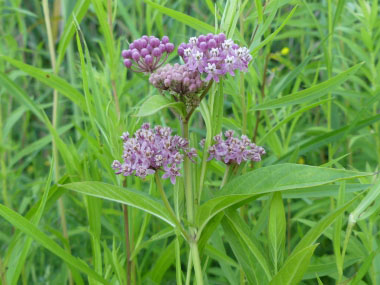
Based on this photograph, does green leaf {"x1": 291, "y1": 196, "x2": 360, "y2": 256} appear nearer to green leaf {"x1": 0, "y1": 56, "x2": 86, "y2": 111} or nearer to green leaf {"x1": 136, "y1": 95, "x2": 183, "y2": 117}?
green leaf {"x1": 136, "y1": 95, "x2": 183, "y2": 117}

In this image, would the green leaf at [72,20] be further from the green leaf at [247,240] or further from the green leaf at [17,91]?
the green leaf at [247,240]

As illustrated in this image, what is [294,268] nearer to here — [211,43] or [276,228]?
[276,228]

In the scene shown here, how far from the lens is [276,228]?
0.91m

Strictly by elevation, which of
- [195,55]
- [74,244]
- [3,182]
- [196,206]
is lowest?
[74,244]

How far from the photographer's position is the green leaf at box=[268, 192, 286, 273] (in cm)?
90

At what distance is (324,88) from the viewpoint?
3.48 feet

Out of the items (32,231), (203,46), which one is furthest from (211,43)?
(32,231)

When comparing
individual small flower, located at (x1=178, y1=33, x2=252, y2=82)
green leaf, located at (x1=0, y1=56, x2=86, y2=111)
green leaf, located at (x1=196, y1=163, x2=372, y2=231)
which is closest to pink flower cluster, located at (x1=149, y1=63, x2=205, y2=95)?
individual small flower, located at (x1=178, y1=33, x2=252, y2=82)

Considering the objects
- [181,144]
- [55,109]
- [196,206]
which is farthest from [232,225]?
[55,109]

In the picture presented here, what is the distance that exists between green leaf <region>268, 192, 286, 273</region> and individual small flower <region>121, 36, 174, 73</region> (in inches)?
12.5

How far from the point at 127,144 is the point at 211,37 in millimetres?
227

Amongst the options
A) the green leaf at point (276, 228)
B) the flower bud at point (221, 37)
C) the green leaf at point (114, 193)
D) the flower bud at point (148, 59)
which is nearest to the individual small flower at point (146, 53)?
the flower bud at point (148, 59)

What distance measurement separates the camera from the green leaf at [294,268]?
0.79 meters

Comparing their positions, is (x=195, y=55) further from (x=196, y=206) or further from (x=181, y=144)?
(x=196, y=206)
